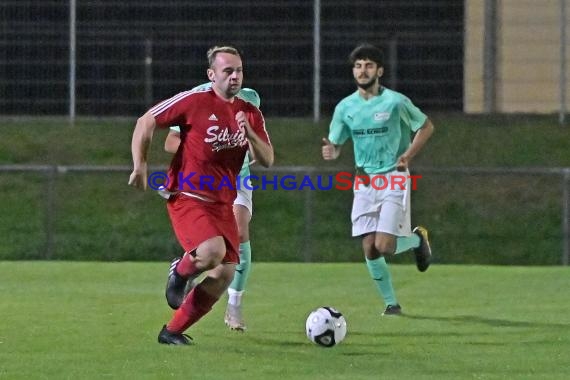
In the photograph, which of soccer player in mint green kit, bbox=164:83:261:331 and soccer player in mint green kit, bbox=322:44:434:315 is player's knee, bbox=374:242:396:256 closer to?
soccer player in mint green kit, bbox=322:44:434:315

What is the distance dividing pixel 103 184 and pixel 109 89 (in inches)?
66.4

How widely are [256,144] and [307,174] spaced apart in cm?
942

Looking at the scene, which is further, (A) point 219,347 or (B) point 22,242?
(B) point 22,242

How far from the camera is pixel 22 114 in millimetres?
19734

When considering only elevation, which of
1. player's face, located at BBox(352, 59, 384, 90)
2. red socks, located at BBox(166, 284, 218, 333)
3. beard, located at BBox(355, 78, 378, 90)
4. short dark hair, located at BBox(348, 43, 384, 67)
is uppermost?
short dark hair, located at BBox(348, 43, 384, 67)

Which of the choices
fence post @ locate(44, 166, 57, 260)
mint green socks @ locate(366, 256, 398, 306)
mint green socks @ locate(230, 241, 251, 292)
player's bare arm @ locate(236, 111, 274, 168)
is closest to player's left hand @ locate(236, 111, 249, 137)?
player's bare arm @ locate(236, 111, 274, 168)

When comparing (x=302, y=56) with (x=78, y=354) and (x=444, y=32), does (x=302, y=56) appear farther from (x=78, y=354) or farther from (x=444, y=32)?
(x=78, y=354)

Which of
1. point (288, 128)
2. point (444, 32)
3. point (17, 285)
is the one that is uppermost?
point (444, 32)

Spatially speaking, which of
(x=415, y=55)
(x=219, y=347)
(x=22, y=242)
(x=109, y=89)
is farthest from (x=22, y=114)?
(x=219, y=347)

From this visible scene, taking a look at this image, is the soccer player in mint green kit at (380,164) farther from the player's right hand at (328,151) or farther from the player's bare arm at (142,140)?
the player's bare arm at (142,140)

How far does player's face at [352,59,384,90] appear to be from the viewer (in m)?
10.7

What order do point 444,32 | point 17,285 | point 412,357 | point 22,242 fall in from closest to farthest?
point 412,357 < point 17,285 < point 22,242 < point 444,32

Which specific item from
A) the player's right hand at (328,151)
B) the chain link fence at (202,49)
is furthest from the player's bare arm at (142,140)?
the chain link fence at (202,49)

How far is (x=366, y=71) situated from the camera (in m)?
10.8
